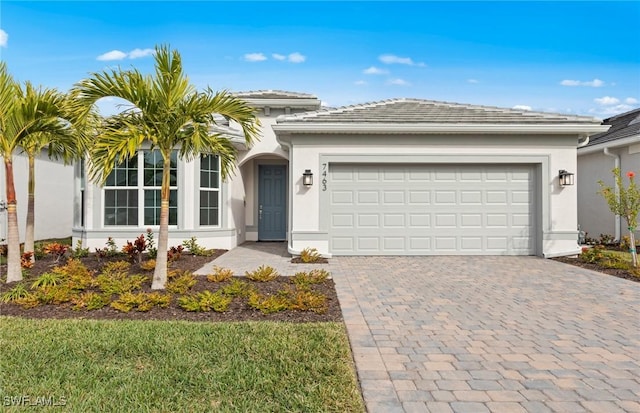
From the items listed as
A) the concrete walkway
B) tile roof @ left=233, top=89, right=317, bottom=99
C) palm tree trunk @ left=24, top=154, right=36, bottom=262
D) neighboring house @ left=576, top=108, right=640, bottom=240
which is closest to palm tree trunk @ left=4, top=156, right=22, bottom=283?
palm tree trunk @ left=24, top=154, right=36, bottom=262

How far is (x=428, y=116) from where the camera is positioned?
9188 millimetres

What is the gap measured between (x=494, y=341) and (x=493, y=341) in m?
0.01

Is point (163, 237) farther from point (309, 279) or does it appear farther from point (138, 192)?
point (138, 192)

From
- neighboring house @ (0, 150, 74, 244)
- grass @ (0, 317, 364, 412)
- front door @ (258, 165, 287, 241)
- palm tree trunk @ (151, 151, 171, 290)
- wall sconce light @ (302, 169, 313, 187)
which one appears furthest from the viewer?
front door @ (258, 165, 287, 241)

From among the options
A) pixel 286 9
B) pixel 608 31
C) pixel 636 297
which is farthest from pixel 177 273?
pixel 608 31

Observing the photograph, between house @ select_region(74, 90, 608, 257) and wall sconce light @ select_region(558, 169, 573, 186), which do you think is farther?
house @ select_region(74, 90, 608, 257)

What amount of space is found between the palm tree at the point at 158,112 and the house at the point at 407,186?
3.45 m

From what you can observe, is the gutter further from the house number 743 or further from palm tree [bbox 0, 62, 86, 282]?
palm tree [bbox 0, 62, 86, 282]

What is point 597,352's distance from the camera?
3451mm

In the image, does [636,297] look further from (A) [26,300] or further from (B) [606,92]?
(B) [606,92]

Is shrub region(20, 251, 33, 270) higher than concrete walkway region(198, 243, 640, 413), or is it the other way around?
shrub region(20, 251, 33, 270)

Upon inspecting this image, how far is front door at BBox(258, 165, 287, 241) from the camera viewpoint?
1280cm

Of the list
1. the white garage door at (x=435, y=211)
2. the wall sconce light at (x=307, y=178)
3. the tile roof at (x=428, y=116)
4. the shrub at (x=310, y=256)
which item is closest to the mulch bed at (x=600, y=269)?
the white garage door at (x=435, y=211)

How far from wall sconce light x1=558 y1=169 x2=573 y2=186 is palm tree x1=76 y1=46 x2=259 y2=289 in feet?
26.6
